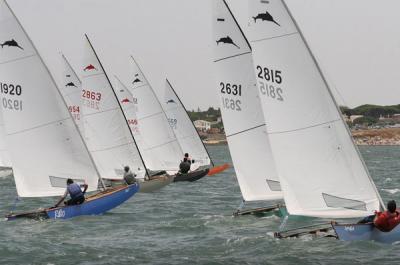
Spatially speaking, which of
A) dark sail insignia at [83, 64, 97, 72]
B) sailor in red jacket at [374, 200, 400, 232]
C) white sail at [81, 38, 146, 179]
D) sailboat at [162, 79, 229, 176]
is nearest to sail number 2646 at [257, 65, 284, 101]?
sailor in red jacket at [374, 200, 400, 232]

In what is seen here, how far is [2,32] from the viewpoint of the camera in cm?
2302

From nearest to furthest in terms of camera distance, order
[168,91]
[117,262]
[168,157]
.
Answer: [117,262] → [168,157] → [168,91]

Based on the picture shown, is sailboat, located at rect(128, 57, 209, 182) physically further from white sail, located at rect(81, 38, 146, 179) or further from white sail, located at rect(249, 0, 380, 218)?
white sail, located at rect(249, 0, 380, 218)

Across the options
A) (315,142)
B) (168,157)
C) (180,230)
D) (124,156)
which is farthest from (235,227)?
(168,157)

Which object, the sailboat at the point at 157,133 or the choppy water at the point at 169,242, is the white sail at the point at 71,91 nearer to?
the sailboat at the point at 157,133

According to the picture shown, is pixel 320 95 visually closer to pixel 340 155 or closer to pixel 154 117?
pixel 340 155

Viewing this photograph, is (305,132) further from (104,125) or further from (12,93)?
(104,125)

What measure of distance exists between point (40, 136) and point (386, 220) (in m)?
12.1

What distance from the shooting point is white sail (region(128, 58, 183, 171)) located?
4159 cm

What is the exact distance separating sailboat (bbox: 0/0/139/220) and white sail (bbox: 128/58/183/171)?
17157mm

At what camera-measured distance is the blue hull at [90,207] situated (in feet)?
74.4

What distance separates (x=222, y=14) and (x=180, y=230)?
6497 mm

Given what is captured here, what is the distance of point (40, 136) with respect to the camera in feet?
78.9

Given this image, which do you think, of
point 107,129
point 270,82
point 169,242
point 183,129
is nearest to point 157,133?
point 183,129
